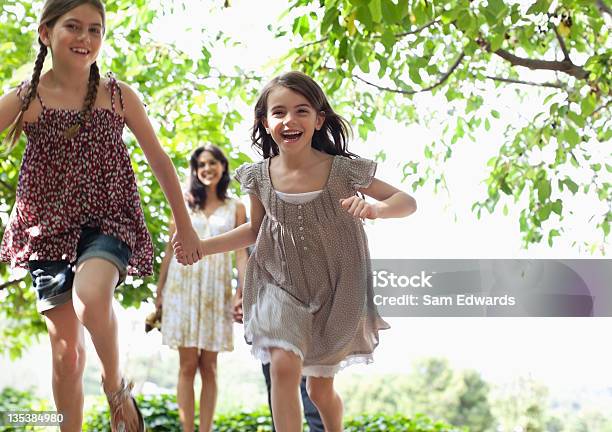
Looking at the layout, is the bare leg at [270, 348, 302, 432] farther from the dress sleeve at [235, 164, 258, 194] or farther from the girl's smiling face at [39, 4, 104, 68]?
the girl's smiling face at [39, 4, 104, 68]

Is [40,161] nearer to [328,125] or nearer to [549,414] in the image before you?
[328,125]

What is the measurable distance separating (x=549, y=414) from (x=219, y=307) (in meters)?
10.5

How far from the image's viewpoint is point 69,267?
2857 mm

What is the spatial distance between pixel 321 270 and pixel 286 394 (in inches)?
18.0

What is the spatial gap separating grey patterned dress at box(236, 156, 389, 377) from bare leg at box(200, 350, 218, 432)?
179 cm

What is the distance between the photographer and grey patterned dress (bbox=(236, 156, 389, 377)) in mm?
3125

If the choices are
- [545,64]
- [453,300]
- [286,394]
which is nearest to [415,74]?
[545,64]

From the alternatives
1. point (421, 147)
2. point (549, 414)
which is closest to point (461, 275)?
point (421, 147)

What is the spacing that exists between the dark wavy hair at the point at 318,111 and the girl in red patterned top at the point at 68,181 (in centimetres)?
53

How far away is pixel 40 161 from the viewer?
9.53 feet

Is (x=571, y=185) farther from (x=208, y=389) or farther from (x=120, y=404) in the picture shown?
(x=120, y=404)

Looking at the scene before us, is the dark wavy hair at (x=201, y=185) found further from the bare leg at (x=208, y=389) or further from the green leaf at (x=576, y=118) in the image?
the green leaf at (x=576, y=118)

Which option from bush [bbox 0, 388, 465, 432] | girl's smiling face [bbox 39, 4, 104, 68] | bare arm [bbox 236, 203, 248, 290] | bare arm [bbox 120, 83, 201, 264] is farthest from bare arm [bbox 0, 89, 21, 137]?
bush [bbox 0, 388, 465, 432]

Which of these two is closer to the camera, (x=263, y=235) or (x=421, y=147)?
(x=263, y=235)
